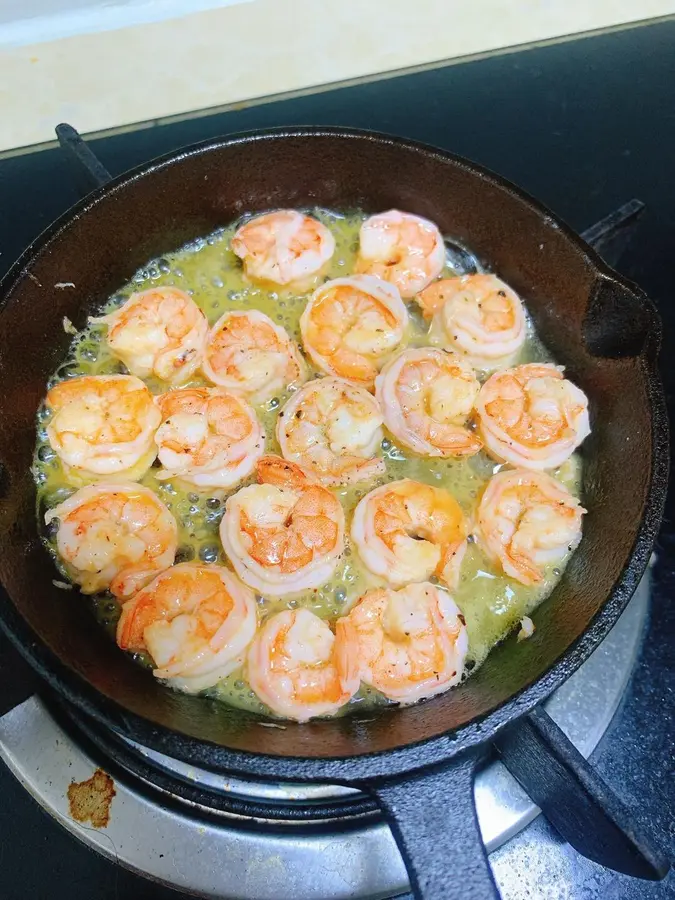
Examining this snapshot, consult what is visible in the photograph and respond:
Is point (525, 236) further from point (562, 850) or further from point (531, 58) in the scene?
point (562, 850)

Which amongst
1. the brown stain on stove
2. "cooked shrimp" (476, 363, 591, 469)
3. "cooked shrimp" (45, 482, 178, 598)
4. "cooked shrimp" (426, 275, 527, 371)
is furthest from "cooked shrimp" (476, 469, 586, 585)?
the brown stain on stove

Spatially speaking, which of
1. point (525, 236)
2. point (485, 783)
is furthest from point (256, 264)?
point (485, 783)

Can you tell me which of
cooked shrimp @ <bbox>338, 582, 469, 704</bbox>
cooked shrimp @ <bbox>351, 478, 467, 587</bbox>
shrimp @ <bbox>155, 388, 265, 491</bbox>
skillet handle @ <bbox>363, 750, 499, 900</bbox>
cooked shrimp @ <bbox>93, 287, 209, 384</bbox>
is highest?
cooked shrimp @ <bbox>93, 287, 209, 384</bbox>

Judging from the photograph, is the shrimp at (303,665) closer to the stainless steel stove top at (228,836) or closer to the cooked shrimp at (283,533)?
the cooked shrimp at (283,533)

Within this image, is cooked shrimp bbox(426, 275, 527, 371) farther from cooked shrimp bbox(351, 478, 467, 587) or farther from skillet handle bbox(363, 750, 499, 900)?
skillet handle bbox(363, 750, 499, 900)

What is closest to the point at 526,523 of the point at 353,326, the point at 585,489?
the point at 585,489

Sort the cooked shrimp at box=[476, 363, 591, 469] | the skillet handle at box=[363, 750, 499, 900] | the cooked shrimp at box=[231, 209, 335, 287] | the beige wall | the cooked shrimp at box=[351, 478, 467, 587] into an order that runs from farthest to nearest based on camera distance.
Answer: the beige wall, the cooked shrimp at box=[231, 209, 335, 287], the cooked shrimp at box=[476, 363, 591, 469], the cooked shrimp at box=[351, 478, 467, 587], the skillet handle at box=[363, 750, 499, 900]

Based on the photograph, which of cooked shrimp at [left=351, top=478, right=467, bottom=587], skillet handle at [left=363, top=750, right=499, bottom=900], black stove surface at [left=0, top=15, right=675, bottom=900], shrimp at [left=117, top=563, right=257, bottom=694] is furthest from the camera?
black stove surface at [left=0, top=15, right=675, bottom=900]

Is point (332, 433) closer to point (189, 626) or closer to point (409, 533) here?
point (409, 533)
